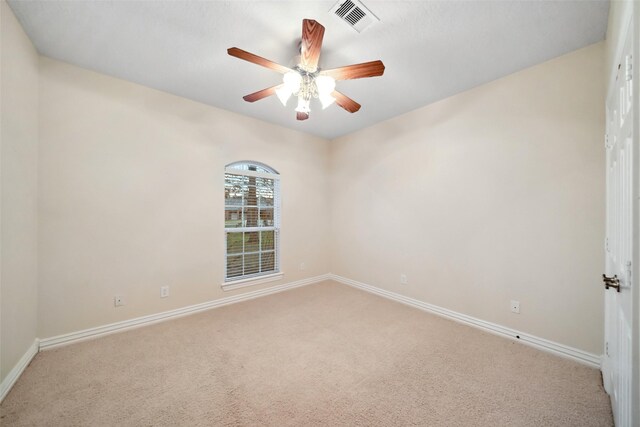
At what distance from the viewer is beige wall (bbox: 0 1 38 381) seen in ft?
5.43

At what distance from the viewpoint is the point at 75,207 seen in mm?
2344

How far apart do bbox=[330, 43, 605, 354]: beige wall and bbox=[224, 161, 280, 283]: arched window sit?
1.65 m

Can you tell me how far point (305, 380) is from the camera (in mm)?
1806

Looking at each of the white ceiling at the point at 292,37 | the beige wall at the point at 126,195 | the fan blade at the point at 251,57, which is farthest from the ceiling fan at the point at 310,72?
the beige wall at the point at 126,195

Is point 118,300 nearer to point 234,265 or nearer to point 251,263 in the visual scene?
point 234,265

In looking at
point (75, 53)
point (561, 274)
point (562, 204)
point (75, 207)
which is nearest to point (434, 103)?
point (562, 204)

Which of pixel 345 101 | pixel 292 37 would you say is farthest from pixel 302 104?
pixel 292 37

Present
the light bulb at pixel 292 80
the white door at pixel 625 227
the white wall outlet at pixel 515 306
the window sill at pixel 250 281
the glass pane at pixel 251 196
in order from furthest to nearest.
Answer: the glass pane at pixel 251 196
the window sill at pixel 250 281
the white wall outlet at pixel 515 306
the light bulb at pixel 292 80
the white door at pixel 625 227

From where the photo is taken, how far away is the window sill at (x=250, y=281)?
10.9 ft

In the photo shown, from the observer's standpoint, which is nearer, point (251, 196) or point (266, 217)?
point (251, 196)

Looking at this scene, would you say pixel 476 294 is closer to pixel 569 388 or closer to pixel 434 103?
pixel 569 388

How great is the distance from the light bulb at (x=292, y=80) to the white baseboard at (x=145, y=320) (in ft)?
9.14

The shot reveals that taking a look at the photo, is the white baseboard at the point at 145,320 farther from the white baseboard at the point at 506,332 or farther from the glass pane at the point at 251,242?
the white baseboard at the point at 506,332

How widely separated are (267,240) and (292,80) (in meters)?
2.60
